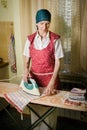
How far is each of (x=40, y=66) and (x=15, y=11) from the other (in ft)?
3.24

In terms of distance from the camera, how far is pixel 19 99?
192cm

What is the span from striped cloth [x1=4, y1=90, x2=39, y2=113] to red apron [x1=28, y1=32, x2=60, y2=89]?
28 cm

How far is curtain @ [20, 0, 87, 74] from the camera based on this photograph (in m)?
2.44

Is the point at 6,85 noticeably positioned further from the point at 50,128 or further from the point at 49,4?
the point at 49,4

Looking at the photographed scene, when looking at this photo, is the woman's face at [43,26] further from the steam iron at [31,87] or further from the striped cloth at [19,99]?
the striped cloth at [19,99]

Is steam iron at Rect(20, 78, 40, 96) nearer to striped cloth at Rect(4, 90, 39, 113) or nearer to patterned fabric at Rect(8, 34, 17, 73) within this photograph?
striped cloth at Rect(4, 90, 39, 113)

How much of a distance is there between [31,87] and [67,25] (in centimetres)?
94

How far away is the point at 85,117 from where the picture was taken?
276cm

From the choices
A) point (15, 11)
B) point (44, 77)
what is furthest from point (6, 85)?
point (15, 11)

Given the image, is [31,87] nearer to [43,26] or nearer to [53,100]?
[53,100]

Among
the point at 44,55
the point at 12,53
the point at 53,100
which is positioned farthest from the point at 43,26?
the point at 12,53

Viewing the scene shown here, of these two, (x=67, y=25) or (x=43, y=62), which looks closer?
(x=43, y=62)

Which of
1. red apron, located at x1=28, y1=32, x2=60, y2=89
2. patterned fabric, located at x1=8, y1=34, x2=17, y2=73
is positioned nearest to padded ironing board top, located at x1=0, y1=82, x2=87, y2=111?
red apron, located at x1=28, y1=32, x2=60, y2=89

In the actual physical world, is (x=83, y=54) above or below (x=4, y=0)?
below
